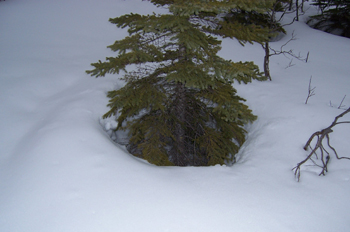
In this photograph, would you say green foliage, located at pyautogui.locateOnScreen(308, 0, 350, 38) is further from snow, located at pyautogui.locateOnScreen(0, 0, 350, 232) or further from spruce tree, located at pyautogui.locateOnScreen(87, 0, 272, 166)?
spruce tree, located at pyautogui.locateOnScreen(87, 0, 272, 166)

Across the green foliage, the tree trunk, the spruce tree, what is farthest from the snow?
the green foliage

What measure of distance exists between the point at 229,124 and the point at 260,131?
2.27 feet

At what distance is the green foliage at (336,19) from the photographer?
9.95 meters

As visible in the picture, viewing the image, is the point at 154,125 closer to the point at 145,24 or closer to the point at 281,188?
the point at 145,24

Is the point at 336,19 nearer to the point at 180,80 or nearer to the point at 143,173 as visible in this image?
the point at 180,80

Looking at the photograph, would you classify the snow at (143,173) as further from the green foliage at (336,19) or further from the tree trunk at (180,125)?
the green foliage at (336,19)

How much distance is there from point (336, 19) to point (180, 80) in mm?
12291

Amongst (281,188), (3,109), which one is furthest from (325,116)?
(3,109)

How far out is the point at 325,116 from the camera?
4324 millimetres

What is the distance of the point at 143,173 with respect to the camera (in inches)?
117

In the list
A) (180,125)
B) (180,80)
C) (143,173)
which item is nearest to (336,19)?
(180,125)

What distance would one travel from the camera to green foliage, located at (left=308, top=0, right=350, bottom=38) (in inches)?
392

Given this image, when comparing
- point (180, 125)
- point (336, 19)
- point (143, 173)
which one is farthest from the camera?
point (336, 19)

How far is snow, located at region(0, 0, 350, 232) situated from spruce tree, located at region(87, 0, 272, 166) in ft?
2.12
